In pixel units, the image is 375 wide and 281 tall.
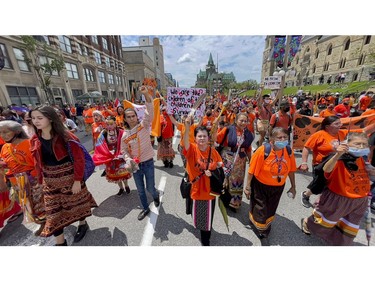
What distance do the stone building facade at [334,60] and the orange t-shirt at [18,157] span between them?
28.6 metres

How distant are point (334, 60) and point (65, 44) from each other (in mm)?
56622

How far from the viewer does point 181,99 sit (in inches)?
131

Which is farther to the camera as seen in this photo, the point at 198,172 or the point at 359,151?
the point at 198,172

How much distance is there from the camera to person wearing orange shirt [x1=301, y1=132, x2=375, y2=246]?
1842mm

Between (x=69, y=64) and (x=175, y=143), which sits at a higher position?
(x=69, y=64)

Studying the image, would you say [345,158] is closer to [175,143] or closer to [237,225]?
[237,225]

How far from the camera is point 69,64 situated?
792 inches

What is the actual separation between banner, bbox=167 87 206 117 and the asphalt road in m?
1.92

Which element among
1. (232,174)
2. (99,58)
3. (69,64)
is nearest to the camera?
(232,174)

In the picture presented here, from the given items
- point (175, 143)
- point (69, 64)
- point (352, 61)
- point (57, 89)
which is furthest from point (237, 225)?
point (352, 61)

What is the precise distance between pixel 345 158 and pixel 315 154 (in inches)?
32.2

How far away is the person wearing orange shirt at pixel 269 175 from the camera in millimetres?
2168

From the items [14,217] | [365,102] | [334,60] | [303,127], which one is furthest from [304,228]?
[334,60]

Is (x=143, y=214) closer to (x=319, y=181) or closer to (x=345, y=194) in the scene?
(x=319, y=181)
